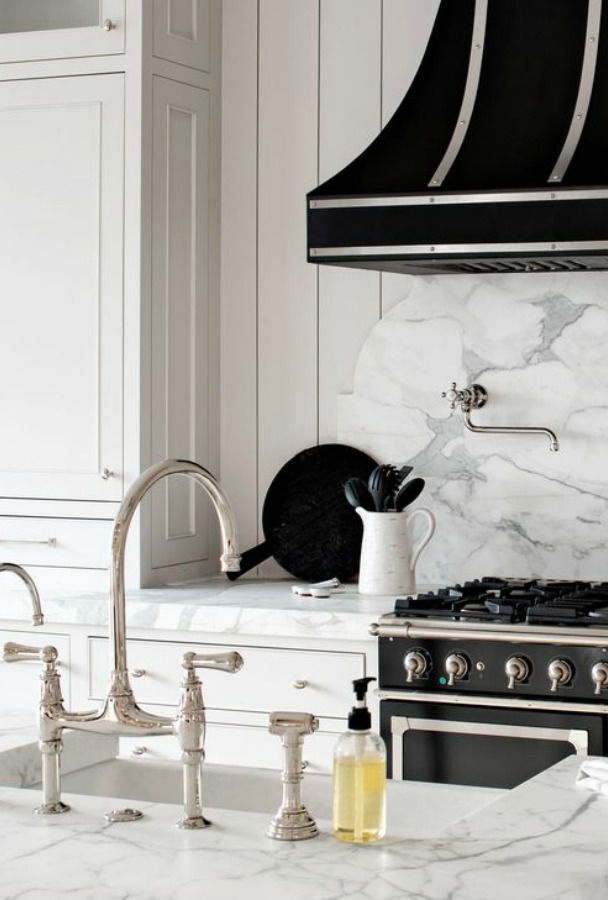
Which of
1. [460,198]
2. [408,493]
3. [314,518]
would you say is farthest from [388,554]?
[460,198]

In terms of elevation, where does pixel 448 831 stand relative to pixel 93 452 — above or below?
below

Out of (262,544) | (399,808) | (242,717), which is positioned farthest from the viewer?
(262,544)

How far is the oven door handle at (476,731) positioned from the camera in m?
3.00

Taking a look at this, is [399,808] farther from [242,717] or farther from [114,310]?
[114,310]

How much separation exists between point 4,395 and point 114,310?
0.40 m

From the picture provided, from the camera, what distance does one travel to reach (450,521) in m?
3.84

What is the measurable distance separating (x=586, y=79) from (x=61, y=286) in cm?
144

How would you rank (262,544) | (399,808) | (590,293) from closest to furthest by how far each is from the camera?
(399,808), (590,293), (262,544)

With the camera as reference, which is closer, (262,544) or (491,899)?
(491,899)

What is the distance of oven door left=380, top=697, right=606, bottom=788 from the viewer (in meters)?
3.02

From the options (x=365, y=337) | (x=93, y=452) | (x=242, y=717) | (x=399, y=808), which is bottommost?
(x=242, y=717)

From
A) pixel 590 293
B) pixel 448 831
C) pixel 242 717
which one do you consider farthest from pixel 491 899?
pixel 590 293

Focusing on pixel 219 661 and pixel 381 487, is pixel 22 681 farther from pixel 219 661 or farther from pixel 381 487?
pixel 219 661

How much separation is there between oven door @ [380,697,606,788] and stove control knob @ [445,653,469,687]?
0.06 metres
